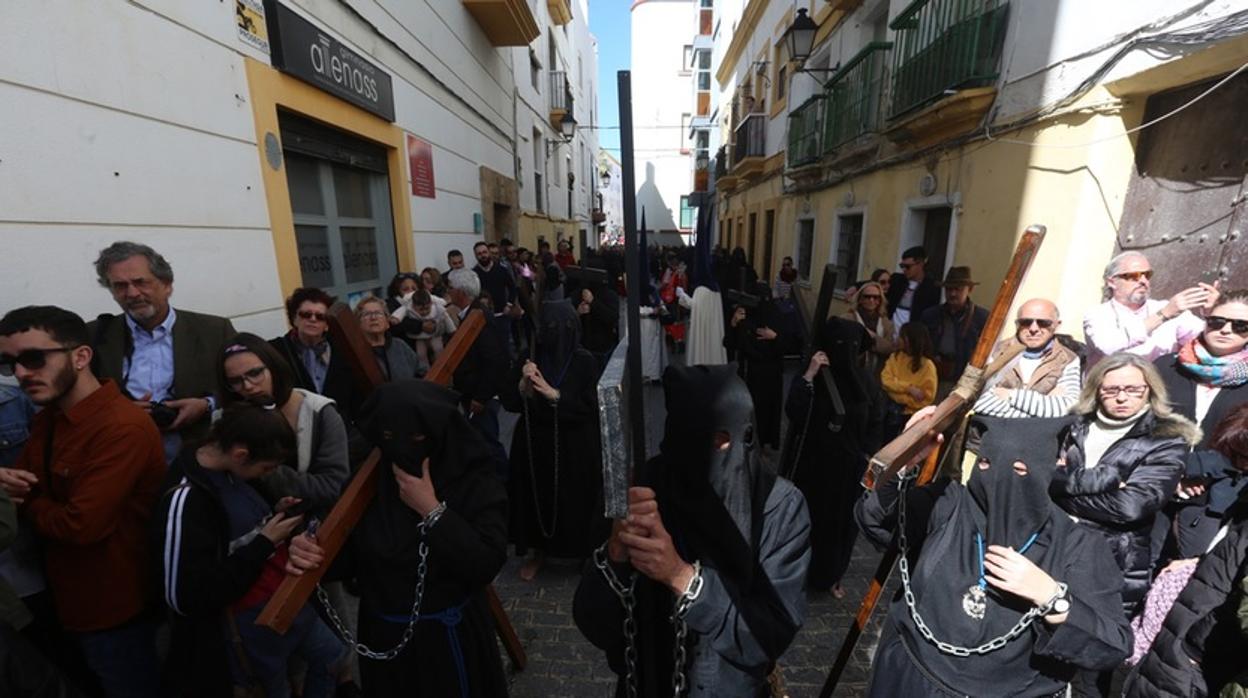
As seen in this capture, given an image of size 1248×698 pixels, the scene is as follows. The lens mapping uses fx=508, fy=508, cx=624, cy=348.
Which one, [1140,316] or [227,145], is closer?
[1140,316]

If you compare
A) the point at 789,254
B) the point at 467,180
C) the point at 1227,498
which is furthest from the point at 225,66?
the point at 789,254

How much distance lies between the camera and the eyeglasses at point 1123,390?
7.77 ft

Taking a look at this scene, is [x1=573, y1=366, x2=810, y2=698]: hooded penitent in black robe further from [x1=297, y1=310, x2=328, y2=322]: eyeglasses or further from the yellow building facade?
the yellow building facade

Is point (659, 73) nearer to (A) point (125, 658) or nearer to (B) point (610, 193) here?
(B) point (610, 193)

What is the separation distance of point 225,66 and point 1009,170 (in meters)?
6.88

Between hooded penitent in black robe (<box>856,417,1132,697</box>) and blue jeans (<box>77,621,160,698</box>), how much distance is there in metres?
2.84

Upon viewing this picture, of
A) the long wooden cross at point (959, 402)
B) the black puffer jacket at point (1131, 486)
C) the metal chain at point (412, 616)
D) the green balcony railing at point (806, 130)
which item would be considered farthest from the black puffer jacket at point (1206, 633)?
the green balcony railing at point (806, 130)

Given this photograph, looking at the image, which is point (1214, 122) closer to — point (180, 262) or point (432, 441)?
point (432, 441)

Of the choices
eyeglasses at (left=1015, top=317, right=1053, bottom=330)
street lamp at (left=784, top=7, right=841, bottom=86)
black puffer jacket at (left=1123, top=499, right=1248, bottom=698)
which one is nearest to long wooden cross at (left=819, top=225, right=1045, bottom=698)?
black puffer jacket at (left=1123, top=499, right=1248, bottom=698)

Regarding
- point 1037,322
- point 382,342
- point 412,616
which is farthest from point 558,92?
point 412,616

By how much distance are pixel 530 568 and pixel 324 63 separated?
4.64 m

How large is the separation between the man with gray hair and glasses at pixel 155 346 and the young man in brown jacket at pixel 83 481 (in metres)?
0.46

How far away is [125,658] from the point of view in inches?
76.9

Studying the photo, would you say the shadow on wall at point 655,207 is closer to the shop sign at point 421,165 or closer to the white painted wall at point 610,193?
the white painted wall at point 610,193
